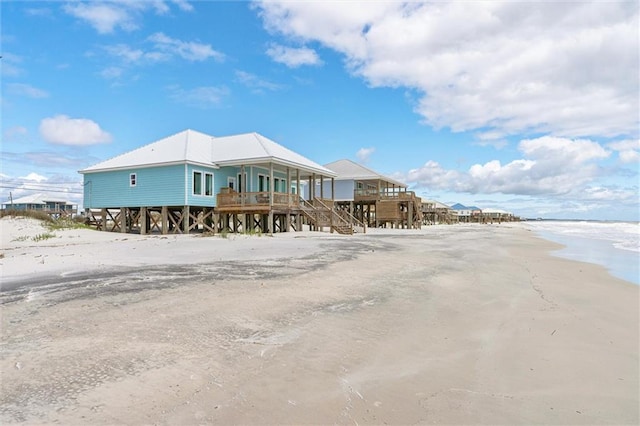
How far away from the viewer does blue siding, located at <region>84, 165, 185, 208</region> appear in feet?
75.3

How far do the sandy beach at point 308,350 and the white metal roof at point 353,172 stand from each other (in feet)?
93.3

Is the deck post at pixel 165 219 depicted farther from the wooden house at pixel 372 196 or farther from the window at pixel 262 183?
Answer: the wooden house at pixel 372 196

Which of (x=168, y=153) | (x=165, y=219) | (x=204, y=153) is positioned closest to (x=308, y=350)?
(x=165, y=219)

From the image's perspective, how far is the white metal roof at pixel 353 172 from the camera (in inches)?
1433

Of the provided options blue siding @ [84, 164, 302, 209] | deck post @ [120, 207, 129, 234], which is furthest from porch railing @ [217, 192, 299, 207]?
deck post @ [120, 207, 129, 234]

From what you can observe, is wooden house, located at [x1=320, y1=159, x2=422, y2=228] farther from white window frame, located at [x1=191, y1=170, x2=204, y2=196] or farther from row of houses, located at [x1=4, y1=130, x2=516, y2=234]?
white window frame, located at [x1=191, y1=170, x2=204, y2=196]

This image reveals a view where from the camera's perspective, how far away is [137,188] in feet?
80.4

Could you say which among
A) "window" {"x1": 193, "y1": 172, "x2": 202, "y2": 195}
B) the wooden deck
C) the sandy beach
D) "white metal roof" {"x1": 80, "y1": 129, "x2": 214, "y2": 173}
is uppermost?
"white metal roof" {"x1": 80, "y1": 129, "x2": 214, "y2": 173}

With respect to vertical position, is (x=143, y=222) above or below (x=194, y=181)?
below

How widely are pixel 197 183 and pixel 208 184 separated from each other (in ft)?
3.01

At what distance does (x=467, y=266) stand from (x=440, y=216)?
59658 millimetres

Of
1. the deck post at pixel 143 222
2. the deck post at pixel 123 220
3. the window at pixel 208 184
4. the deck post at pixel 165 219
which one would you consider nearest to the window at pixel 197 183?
the window at pixel 208 184

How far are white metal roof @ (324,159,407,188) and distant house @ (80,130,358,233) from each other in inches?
357

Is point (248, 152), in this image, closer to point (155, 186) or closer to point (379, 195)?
point (155, 186)
